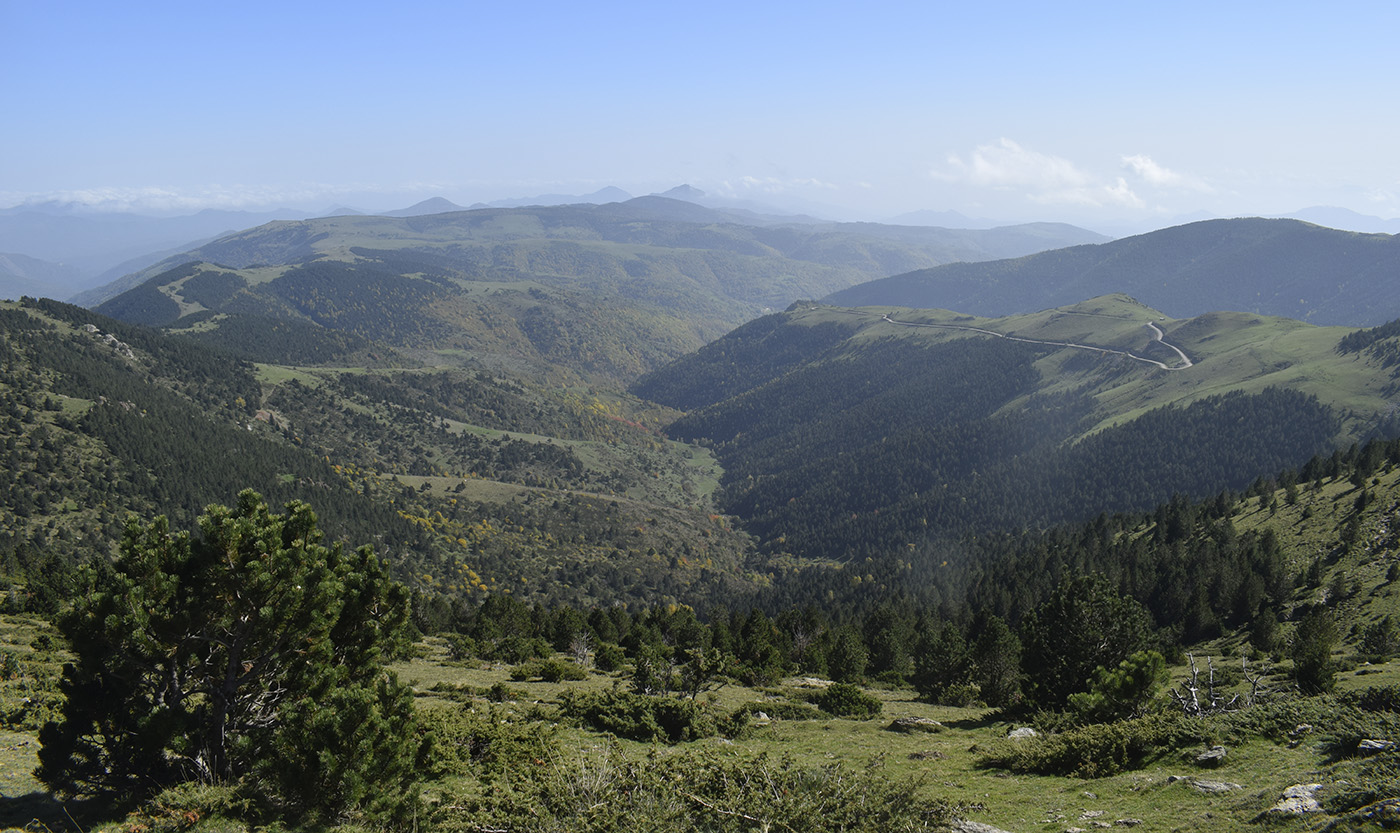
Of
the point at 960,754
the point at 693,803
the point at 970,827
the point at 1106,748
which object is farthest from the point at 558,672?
the point at 970,827

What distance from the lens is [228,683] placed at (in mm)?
20203

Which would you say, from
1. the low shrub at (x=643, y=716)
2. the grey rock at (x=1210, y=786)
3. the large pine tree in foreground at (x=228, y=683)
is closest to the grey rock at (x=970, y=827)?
the grey rock at (x=1210, y=786)

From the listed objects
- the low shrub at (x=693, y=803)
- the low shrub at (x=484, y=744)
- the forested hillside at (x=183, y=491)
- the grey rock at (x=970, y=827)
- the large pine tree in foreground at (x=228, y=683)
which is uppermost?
the large pine tree in foreground at (x=228, y=683)

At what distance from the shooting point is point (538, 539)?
192250 millimetres

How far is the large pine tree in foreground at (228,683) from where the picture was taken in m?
18.7

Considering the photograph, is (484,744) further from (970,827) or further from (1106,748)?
(1106,748)

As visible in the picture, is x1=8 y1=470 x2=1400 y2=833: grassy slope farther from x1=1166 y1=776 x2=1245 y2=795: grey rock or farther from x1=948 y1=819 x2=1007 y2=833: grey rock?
x1=948 y1=819 x2=1007 y2=833: grey rock

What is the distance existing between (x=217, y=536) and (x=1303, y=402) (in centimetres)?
23505

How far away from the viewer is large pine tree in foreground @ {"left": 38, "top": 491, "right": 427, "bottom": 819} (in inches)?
736

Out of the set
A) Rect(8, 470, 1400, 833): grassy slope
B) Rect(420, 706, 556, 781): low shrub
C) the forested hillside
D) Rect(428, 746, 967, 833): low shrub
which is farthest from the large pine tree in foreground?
the forested hillside

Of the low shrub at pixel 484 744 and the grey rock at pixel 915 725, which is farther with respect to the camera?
the grey rock at pixel 915 725

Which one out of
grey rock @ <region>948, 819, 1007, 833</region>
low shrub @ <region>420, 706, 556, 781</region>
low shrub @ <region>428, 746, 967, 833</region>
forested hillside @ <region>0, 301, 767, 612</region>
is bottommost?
forested hillside @ <region>0, 301, 767, 612</region>

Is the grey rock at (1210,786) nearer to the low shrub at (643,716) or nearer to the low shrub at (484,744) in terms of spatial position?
the low shrub at (643,716)

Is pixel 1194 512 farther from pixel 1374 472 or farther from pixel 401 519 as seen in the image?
pixel 401 519
